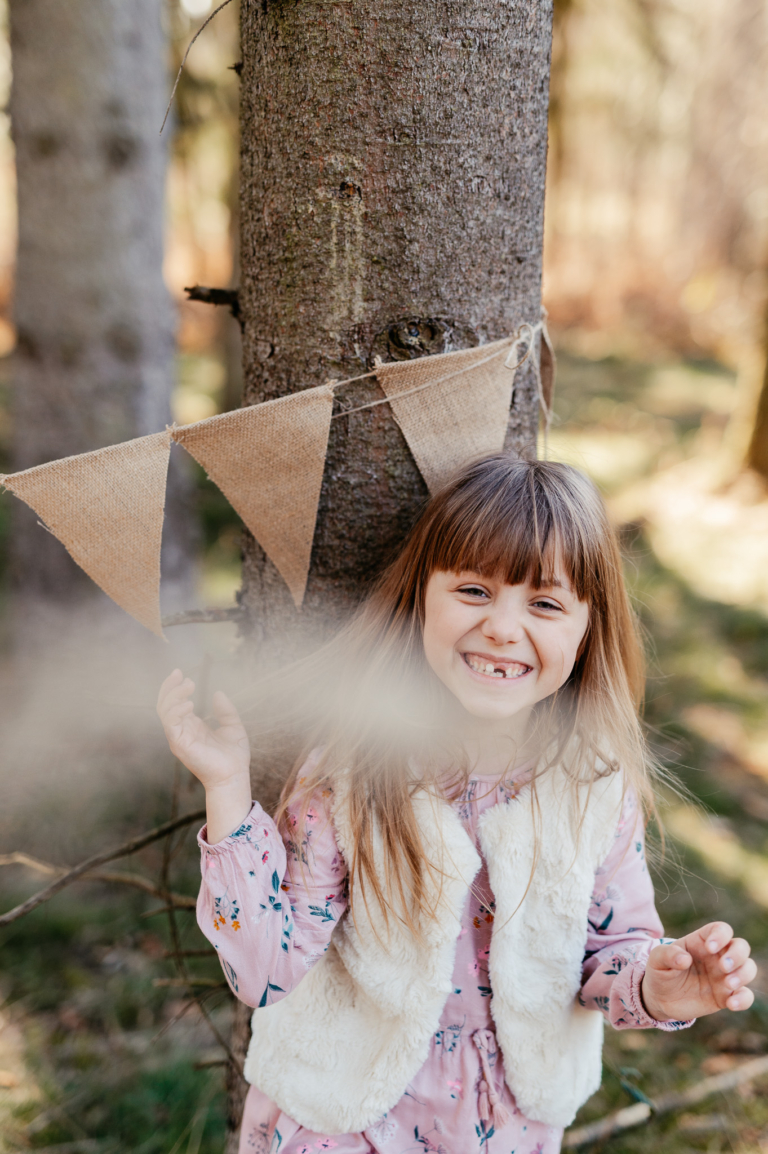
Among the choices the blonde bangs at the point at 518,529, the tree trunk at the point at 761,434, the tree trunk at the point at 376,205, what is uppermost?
the tree trunk at the point at 376,205

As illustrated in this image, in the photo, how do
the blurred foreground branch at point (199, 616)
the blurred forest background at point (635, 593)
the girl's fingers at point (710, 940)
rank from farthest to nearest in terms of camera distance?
the blurred forest background at point (635, 593), the blurred foreground branch at point (199, 616), the girl's fingers at point (710, 940)

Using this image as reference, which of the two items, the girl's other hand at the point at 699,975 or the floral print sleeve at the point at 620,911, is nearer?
the girl's other hand at the point at 699,975

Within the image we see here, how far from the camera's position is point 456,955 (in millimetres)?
1280

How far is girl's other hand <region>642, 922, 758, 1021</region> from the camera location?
1.07 meters

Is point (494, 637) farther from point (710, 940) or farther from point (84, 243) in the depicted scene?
point (84, 243)

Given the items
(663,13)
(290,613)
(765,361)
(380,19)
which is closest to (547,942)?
(290,613)

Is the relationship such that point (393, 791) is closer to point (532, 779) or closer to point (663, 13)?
point (532, 779)

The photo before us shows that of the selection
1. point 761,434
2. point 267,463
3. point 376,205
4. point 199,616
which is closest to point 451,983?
point 199,616

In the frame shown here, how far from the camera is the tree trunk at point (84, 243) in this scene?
8.36 ft

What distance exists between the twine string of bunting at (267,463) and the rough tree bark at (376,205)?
0.03 meters

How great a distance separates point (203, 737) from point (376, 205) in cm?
77

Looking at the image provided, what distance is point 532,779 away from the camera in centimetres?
128

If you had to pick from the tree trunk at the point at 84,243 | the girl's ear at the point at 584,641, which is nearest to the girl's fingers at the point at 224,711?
the girl's ear at the point at 584,641

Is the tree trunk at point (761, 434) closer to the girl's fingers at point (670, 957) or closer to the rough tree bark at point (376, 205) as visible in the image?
the rough tree bark at point (376, 205)
